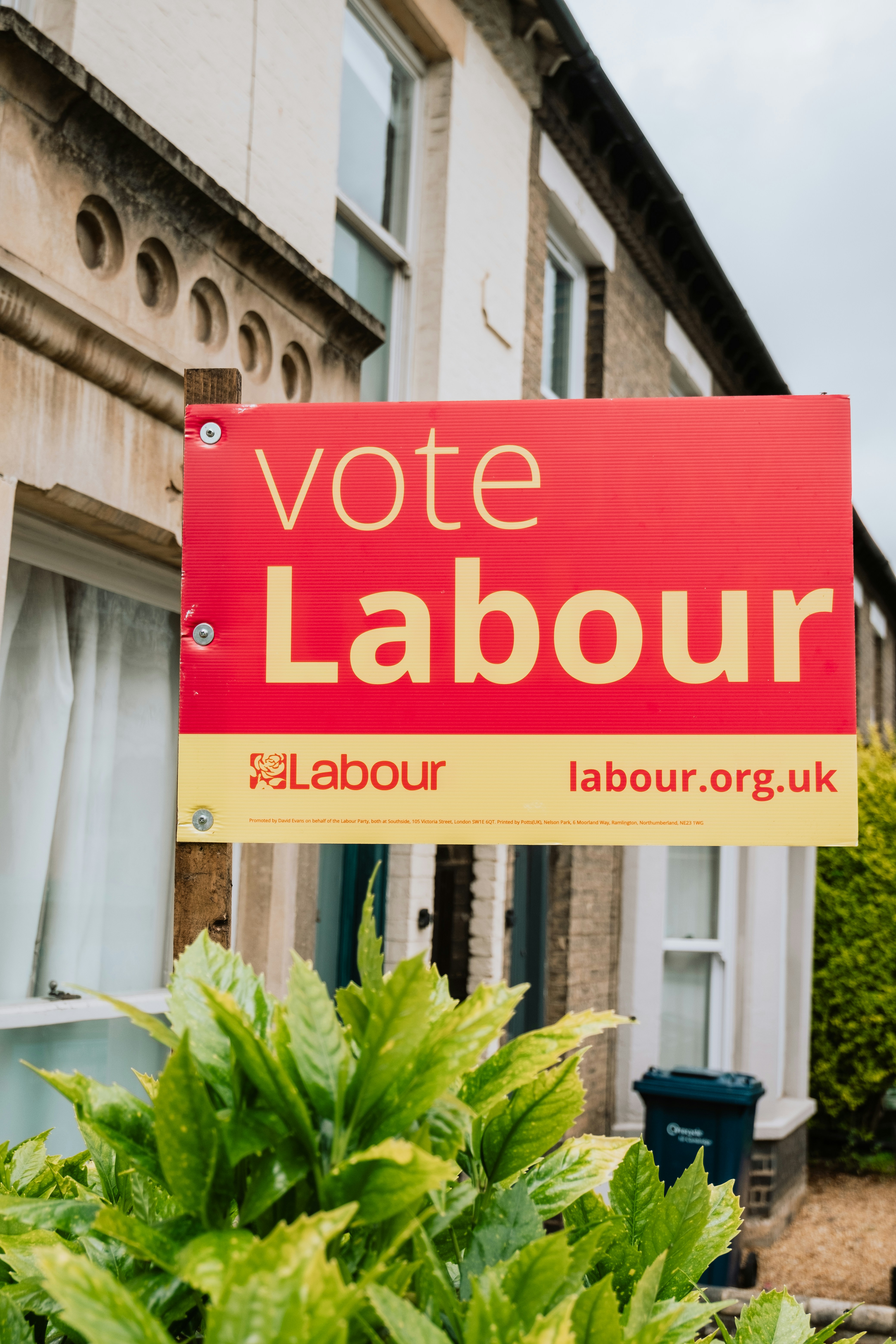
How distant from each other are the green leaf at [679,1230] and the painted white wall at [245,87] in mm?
3437

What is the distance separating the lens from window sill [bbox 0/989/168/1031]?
127 inches

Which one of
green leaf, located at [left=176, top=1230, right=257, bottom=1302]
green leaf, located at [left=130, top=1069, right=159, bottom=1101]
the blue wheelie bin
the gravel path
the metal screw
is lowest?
the gravel path

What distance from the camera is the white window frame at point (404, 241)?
18.5ft

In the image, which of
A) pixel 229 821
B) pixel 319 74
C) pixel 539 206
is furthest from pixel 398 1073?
pixel 539 206

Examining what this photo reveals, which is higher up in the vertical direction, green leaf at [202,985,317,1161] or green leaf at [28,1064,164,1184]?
green leaf at [202,985,317,1161]

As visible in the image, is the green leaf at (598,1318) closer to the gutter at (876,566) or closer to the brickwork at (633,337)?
the brickwork at (633,337)

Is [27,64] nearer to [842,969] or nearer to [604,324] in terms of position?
[604,324]

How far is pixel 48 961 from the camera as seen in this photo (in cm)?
343

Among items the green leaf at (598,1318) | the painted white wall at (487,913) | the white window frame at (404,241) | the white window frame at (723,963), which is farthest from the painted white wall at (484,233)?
the green leaf at (598,1318)

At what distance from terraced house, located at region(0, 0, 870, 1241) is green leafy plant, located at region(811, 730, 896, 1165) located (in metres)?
1.39

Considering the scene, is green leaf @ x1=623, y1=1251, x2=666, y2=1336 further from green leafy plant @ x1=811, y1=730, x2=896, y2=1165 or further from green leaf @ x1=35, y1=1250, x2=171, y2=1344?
green leafy plant @ x1=811, y1=730, x2=896, y2=1165

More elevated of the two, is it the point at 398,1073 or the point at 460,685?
the point at 460,685

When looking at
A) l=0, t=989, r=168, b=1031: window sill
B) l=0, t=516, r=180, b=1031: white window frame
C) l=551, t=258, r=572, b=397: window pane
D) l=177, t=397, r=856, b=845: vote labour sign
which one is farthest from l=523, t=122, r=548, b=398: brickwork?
l=177, t=397, r=856, b=845: vote labour sign

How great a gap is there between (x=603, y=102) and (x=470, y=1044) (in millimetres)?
7453
